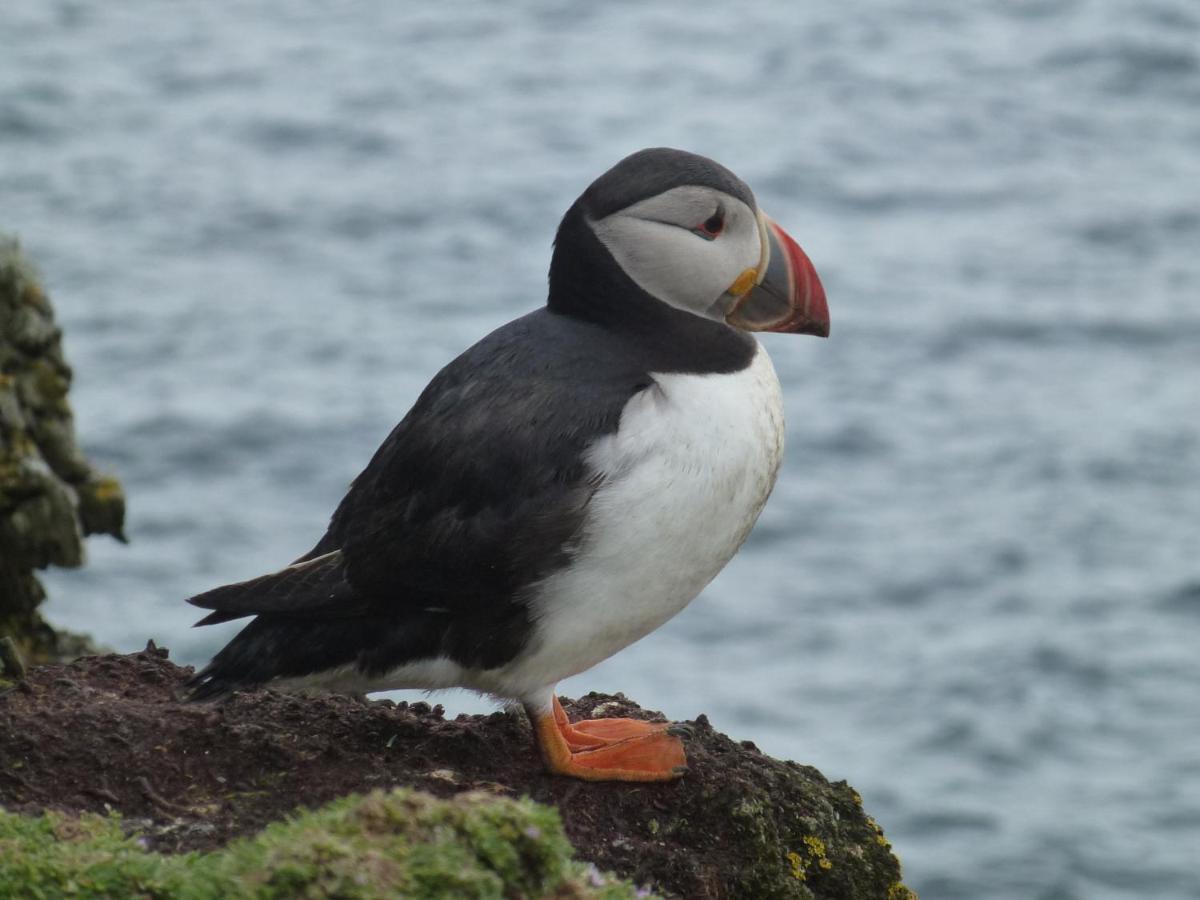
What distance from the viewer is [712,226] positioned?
18.3ft

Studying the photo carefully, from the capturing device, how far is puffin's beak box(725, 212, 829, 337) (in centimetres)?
564

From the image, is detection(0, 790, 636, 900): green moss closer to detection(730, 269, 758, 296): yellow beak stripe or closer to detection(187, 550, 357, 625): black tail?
detection(187, 550, 357, 625): black tail

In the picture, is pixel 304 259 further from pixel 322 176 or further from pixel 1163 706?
pixel 1163 706

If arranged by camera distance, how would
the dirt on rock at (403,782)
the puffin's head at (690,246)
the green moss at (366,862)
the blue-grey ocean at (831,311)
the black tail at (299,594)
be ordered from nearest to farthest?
the green moss at (366,862) → the dirt on rock at (403,782) → the black tail at (299,594) → the puffin's head at (690,246) → the blue-grey ocean at (831,311)

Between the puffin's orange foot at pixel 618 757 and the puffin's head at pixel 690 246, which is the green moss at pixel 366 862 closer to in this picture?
the puffin's orange foot at pixel 618 757

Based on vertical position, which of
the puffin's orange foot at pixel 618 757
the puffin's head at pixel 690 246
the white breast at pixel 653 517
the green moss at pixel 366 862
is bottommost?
the green moss at pixel 366 862

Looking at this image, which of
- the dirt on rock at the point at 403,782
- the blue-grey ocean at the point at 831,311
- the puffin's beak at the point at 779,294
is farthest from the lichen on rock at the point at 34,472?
the blue-grey ocean at the point at 831,311

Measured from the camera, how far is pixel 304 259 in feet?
66.4

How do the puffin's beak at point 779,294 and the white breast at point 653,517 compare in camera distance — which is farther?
the puffin's beak at point 779,294

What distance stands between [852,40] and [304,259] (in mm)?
9061

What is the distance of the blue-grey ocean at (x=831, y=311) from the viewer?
579 inches

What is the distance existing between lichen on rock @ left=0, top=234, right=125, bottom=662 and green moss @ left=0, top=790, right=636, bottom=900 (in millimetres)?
3085

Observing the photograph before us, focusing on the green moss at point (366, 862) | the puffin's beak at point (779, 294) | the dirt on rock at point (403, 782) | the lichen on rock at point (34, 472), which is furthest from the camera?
the lichen on rock at point (34, 472)

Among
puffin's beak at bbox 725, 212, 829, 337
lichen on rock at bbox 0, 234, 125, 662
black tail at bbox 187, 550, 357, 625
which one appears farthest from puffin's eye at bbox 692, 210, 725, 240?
lichen on rock at bbox 0, 234, 125, 662
